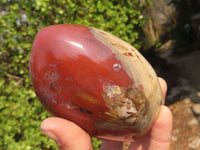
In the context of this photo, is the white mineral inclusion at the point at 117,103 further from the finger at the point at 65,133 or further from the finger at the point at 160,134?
the finger at the point at 160,134

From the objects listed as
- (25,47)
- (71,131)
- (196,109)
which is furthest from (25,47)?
(196,109)

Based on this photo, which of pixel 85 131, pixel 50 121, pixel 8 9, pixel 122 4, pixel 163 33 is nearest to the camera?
pixel 50 121

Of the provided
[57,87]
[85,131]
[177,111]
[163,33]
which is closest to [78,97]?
[57,87]

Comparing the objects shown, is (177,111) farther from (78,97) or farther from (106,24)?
(78,97)

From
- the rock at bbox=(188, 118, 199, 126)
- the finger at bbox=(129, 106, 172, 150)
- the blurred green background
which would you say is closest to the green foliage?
the blurred green background

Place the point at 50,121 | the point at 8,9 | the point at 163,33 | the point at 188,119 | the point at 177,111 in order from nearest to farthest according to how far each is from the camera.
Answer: the point at 50,121 < the point at 8,9 < the point at 188,119 < the point at 177,111 < the point at 163,33

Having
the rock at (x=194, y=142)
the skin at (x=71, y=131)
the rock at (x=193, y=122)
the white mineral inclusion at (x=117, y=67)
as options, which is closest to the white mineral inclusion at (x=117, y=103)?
the white mineral inclusion at (x=117, y=67)

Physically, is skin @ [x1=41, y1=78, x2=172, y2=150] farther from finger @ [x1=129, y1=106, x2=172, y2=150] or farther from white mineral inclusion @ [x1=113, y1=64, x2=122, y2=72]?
white mineral inclusion @ [x1=113, y1=64, x2=122, y2=72]
